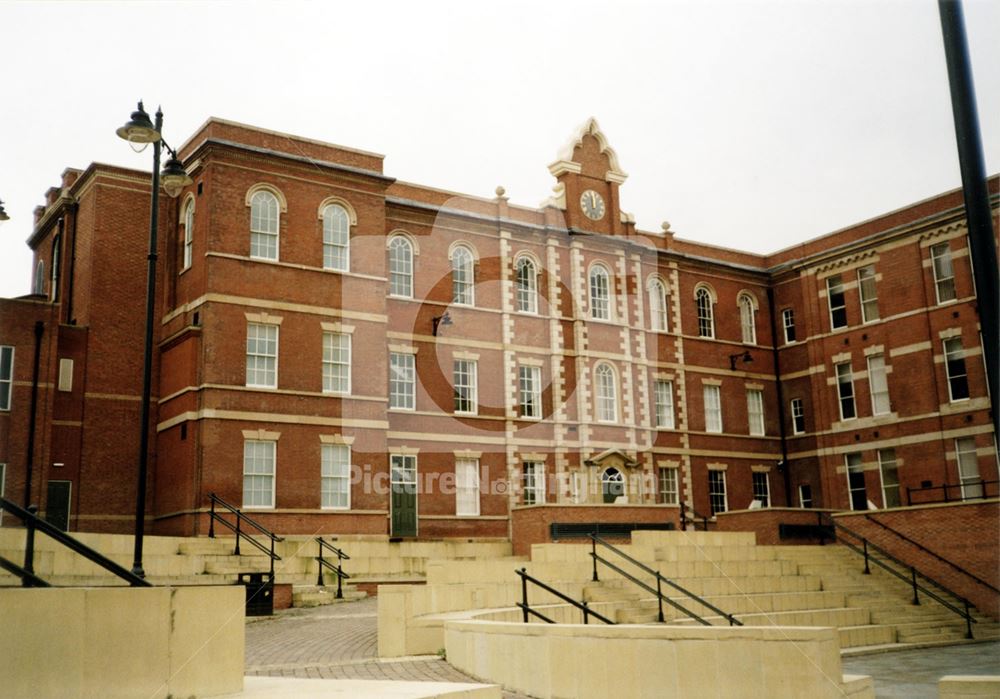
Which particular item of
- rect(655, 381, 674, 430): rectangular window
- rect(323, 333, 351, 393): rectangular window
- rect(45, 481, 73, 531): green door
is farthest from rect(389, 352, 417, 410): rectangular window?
rect(655, 381, 674, 430): rectangular window

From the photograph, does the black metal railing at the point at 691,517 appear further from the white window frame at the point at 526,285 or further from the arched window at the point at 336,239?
the arched window at the point at 336,239

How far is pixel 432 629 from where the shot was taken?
14.7 m

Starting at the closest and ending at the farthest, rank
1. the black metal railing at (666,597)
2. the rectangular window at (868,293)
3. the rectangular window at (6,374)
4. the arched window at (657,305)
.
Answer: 1. the black metal railing at (666,597)
2. the rectangular window at (6,374)
3. the rectangular window at (868,293)
4. the arched window at (657,305)

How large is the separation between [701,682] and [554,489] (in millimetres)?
24443

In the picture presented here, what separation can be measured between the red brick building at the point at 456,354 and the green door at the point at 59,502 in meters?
0.06

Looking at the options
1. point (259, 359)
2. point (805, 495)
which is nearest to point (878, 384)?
point (805, 495)

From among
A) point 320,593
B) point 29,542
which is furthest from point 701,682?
point 320,593

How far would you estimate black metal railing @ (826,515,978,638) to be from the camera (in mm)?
23359

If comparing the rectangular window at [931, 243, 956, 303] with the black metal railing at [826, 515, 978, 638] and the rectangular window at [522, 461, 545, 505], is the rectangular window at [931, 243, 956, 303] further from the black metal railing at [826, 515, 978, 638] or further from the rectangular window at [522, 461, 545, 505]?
the rectangular window at [522, 461, 545, 505]

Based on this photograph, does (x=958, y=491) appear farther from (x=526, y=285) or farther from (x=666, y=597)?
(x=666, y=597)

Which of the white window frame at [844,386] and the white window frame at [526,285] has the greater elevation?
the white window frame at [526,285]

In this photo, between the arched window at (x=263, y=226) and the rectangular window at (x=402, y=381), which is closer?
the arched window at (x=263, y=226)

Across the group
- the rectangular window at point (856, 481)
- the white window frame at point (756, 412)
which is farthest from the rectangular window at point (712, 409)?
the rectangular window at point (856, 481)

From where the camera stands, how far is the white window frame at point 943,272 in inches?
1412
